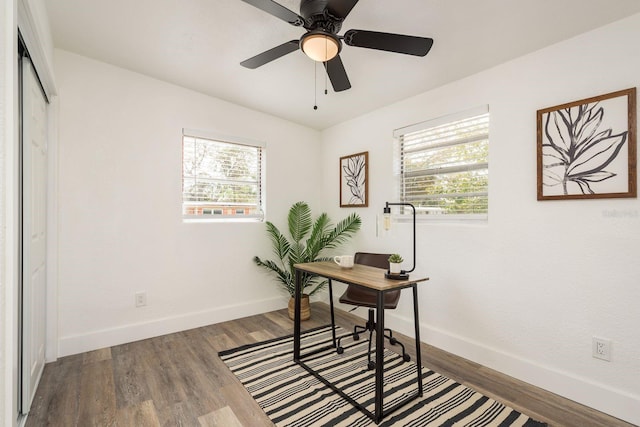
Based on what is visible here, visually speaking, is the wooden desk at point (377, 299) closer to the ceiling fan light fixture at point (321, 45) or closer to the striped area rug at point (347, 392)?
the striped area rug at point (347, 392)

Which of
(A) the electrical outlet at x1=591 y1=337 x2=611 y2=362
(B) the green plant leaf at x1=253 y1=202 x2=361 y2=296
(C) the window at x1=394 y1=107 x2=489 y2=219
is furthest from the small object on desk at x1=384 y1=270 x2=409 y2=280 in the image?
(B) the green plant leaf at x1=253 y1=202 x2=361 y2=296

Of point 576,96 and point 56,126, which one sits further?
point 56,126

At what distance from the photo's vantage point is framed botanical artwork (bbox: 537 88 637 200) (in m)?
1.79

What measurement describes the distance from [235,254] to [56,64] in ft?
7.52

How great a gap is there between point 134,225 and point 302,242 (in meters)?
1.91

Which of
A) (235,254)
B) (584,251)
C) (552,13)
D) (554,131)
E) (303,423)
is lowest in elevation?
(303,423)

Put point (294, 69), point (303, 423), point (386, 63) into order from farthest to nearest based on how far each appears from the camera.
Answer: point (294, 69) → point (386, 63) → point (303, 423)

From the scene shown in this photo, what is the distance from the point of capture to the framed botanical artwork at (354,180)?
3490mm

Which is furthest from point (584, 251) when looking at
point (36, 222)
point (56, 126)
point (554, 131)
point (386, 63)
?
point (56, 126)

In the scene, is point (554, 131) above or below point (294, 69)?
below

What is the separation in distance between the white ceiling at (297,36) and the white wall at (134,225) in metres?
0.29

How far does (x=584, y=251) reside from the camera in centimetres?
196

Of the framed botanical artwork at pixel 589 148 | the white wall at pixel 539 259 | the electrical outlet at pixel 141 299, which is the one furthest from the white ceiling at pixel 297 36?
the electrical outlet at pixel 141 299

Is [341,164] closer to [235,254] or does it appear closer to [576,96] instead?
[235,254]
